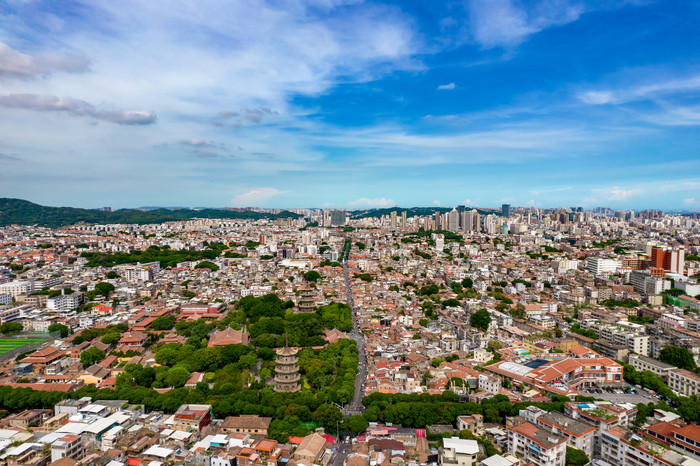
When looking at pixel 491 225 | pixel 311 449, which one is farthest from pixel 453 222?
pixel 311 449

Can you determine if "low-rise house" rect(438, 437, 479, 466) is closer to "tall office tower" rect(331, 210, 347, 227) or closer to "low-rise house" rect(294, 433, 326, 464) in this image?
"low-rise house" rect(294, 433, 326, 464)

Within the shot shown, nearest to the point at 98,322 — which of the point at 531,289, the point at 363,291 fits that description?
the point at 363,291

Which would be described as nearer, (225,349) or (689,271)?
(225,349)

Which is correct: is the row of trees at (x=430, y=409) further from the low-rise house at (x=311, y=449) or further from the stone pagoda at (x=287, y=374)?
the stone pagoda at (x=287, y=374)

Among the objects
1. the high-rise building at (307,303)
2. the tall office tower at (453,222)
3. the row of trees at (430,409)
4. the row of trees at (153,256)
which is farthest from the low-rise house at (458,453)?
the tall office tower at (453,222)

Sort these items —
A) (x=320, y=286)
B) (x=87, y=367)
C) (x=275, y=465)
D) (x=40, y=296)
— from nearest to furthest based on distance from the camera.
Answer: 1. (x=275, y=465)
2. (x=87, y=367)
3. (x=40, y=296)
4. (x=320, y=286)

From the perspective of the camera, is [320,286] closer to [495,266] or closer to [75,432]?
[495,266]

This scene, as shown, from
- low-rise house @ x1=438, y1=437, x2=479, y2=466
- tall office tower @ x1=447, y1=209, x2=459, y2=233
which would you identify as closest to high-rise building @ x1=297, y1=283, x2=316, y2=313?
low-rise house @ x1=438, y1=437, x2=479, y2=466
